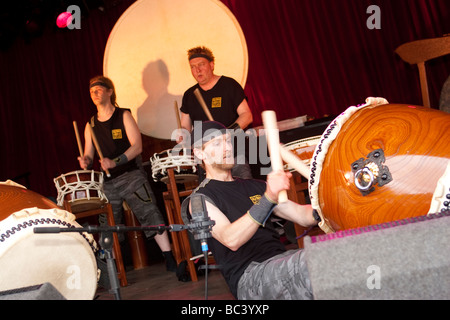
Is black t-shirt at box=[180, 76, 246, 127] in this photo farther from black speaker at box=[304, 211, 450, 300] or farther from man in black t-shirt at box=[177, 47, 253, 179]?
black speaker at box=[304, 211, 450, 300]

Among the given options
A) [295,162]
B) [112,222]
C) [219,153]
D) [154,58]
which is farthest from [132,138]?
[295,162]

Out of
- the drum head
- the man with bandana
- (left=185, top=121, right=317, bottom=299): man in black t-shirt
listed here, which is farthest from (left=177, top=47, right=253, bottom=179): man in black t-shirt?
(left=185, top=121, right=317, bottom=299): man in black t-shirt

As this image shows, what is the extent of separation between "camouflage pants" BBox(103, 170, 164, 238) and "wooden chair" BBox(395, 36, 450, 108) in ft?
8.52

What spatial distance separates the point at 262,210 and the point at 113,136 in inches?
105

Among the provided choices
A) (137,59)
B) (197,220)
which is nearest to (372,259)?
(197,220)

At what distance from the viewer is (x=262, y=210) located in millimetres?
1983

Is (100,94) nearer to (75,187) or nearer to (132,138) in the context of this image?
(132,138)

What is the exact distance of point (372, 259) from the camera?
116 centimetres

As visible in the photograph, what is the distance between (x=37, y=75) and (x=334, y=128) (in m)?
5.78

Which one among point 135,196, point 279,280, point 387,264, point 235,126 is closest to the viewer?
point 387,264

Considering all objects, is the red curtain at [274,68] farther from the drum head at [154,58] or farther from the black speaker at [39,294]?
the black speaker at [39,294]

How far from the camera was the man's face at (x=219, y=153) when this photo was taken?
2.48 m

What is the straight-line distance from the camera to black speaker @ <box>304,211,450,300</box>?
1.13 meters
